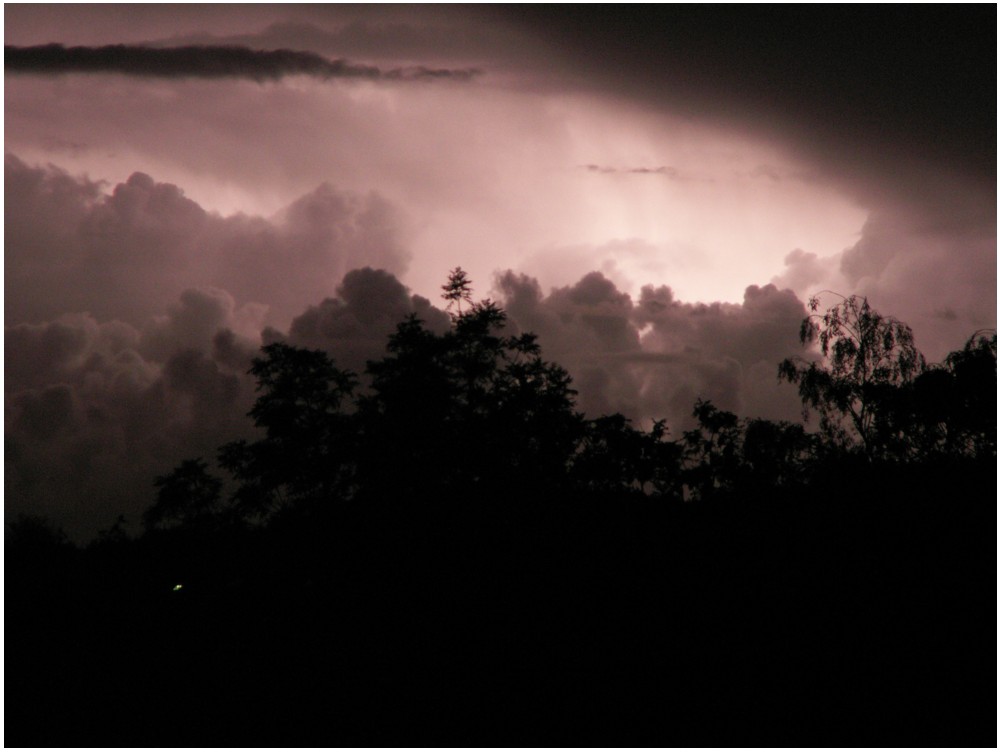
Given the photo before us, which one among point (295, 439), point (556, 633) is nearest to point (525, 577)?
point (556, 633)

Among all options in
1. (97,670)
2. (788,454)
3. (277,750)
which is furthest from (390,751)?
(788,454)

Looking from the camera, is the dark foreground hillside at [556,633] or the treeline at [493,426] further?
the treeline at [493,426]

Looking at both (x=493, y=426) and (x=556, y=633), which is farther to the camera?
(x=493, y=426)

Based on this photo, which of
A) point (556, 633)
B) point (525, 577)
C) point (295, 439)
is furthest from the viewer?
point (295, 439)

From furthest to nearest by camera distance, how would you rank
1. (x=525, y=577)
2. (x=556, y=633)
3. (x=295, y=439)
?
(x=295, y=439) → (x=525, y=577) → (x=556, y=633)

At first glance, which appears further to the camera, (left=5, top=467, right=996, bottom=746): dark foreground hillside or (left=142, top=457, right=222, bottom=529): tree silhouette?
(left=142, top=457, right=222, bottom=529): tree silhouette

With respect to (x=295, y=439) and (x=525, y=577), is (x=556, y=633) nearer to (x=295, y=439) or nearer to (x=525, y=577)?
(x=525, y=577)

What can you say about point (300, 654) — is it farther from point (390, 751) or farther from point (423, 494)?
point (423, 494)

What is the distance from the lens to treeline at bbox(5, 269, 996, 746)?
1546cm

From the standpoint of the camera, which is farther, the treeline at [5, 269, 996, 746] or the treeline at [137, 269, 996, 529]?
the treeline at [137, 269, 996, 529]

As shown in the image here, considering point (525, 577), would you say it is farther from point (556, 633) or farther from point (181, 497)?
point (181, 497)

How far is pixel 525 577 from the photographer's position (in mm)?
25672

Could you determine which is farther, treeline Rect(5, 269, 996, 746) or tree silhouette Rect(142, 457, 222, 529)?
tree silhouette Rect(142, 457, 222, 529)

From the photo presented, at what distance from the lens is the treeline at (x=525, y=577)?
15.5 metres
